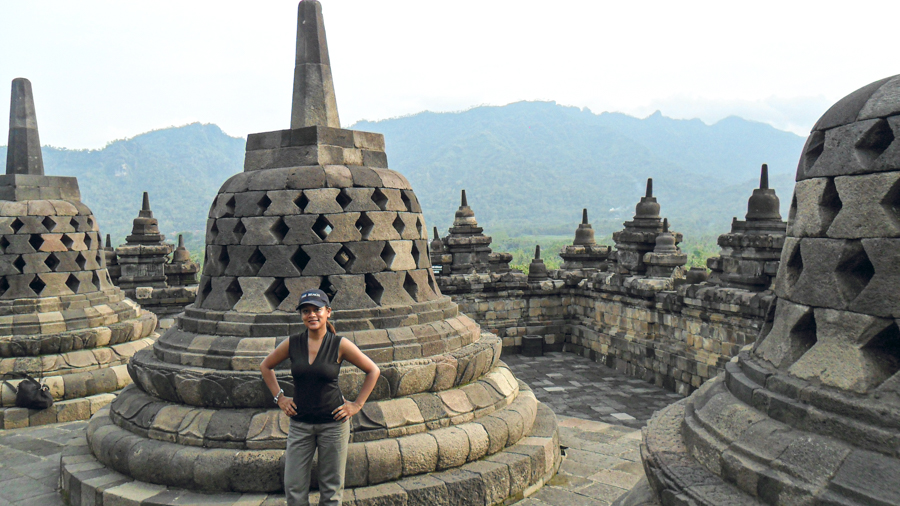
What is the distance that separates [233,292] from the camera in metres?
5.87

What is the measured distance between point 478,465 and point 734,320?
5886 mm

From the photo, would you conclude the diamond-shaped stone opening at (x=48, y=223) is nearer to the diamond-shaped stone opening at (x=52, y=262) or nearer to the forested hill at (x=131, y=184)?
the diamond-shaped stone opening at (x=52, y=262)

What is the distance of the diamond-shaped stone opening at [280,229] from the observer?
5.65 meters

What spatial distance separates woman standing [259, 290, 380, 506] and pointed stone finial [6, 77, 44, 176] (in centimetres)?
744

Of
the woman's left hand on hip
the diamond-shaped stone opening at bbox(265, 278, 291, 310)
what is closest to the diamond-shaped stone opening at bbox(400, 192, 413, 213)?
the diamond-shaped stone opening at bbox(265, 278, 291, 310)

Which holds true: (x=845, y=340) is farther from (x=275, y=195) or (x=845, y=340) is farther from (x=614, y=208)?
(x=614, y=208)

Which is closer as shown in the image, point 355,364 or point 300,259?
point 355,364

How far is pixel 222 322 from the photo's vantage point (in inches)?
220

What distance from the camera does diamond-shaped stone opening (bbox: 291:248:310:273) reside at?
5.65m

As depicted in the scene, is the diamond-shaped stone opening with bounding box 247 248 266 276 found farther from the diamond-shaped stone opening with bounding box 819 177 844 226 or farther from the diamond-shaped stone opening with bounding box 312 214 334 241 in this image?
the diamond-shaped stone opening with bounding box 819 177 844 226

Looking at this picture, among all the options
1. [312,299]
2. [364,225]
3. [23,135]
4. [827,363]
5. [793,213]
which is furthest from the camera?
[23,135]

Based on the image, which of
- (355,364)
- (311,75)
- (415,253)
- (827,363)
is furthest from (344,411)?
(311,75)

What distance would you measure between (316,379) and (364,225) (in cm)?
218

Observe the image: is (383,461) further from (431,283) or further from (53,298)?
(53,298)
